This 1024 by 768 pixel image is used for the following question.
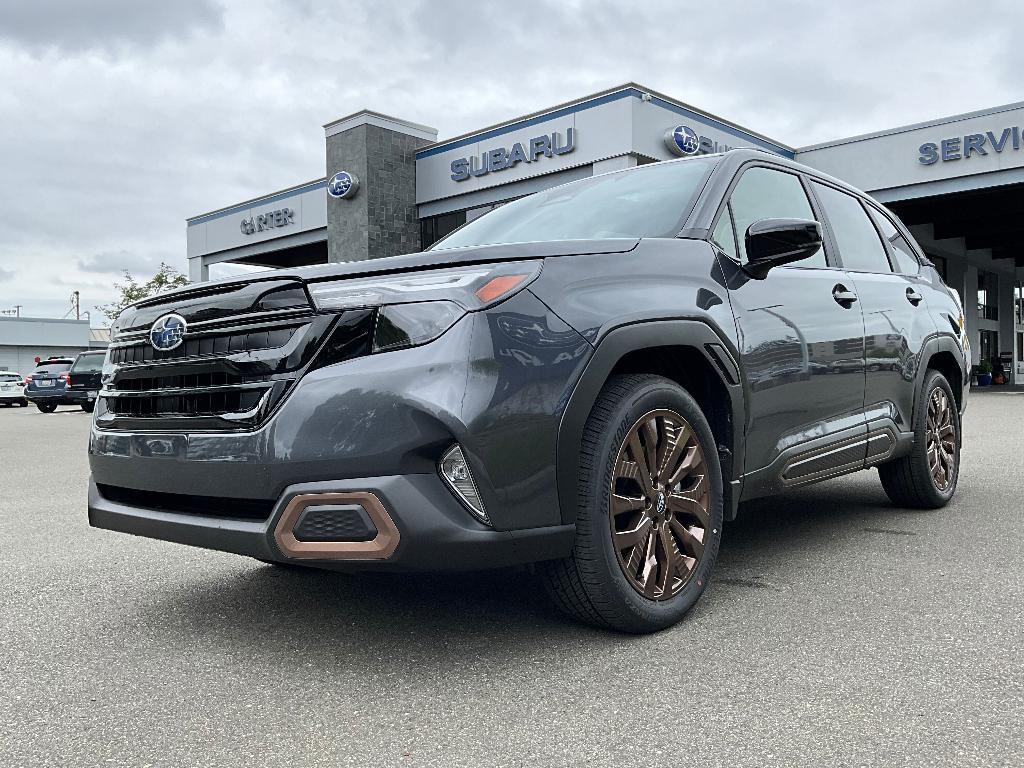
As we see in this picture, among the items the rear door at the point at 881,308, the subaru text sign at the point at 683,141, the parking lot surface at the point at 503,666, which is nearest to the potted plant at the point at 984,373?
the subaru text sign at the point at 683,141

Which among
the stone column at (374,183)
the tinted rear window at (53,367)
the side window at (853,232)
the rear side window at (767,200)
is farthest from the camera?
the tinted rear window at (53,367)

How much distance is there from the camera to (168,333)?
2912 mm

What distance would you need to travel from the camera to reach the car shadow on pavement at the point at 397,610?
2.92m

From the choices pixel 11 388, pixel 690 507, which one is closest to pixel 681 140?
pixel 690 507

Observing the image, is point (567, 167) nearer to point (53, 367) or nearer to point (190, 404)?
point (53, 367)

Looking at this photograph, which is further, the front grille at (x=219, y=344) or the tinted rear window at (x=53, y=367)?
the tinted rear window at (x=53, y=367)

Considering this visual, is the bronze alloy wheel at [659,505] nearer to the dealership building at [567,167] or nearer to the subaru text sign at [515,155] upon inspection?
the dealership building at [567,167]

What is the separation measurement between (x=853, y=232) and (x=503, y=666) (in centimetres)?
311

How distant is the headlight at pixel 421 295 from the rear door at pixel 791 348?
1.15 metres

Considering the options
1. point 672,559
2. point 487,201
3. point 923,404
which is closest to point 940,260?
point 487,201

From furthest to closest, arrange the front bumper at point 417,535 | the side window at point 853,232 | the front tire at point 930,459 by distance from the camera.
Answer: the front tire at point 930,459 → the side window at point 853,232 → the front bumper at point 417,535

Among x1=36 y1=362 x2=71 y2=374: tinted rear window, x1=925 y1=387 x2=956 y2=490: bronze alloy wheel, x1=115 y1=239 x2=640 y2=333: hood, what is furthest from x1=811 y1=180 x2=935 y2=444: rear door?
x1=36 y1=362 x2=71 y2=374: tinted rear window

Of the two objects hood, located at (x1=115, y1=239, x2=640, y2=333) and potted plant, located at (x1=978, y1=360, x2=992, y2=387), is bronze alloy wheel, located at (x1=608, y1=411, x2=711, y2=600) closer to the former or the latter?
hood, located at (x1=115, y1=239, x2=640, y2=333)

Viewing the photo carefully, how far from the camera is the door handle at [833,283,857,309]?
413 cm
